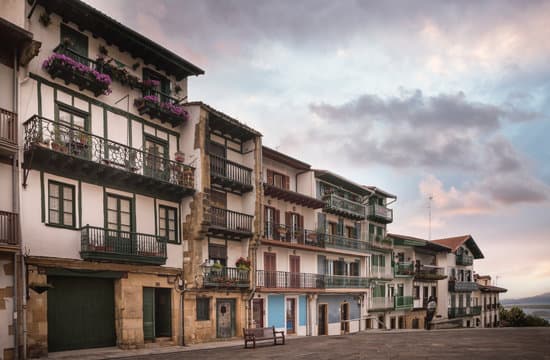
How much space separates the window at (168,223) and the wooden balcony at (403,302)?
31074mm

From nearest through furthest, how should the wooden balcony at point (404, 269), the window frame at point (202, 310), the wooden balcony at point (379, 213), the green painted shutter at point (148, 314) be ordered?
the green painted shutter at point (148, 314) → the window frame at point (202, 310) → the wooden balcony at point (379, 213) → the wooden balcony at point (404, 269)

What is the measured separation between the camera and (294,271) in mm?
39594

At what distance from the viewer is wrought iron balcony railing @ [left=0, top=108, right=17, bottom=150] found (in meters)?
19.5

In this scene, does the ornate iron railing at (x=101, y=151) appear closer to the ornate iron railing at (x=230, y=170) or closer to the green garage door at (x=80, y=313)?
the ornate iron railing at (x=230, y=170)

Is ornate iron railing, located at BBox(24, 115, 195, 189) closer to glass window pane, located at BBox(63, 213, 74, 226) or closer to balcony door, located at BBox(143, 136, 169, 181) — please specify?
balcony door, located at BBox(143, 136, 169, 181)

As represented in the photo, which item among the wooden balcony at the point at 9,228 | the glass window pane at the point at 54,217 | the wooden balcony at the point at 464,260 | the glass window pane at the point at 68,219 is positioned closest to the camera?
the wooden balcony at the point at 9,228

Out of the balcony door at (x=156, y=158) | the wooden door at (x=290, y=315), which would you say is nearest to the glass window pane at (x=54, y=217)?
the balcony door at (x=156, y=158)

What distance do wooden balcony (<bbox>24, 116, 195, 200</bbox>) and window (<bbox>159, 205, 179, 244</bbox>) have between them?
0.66 meters

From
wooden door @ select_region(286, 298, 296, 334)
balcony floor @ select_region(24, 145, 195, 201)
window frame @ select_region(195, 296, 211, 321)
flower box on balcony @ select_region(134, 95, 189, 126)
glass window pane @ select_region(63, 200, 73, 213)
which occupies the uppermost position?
flower box on balcony @ select_region(134, 95, 189, 126)

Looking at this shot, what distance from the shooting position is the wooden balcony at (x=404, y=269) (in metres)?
56.3

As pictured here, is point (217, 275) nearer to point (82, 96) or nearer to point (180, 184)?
point (180, 184)

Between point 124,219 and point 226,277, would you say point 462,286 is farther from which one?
point 124,219

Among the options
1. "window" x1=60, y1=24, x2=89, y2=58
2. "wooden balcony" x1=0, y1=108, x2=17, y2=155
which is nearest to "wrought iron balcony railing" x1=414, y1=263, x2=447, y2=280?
"window" x1=60, y1=24, x2=89, y2=58

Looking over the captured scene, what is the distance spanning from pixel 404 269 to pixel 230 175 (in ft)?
101
